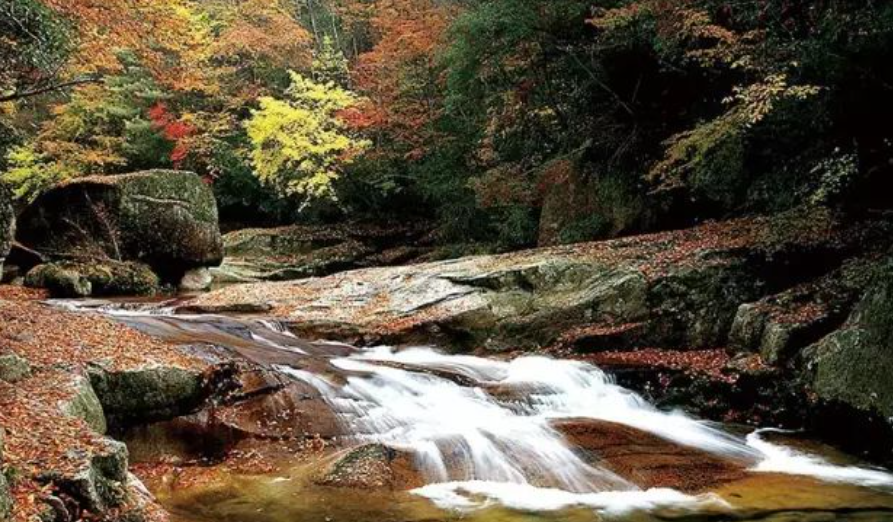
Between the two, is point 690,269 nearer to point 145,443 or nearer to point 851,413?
point 851,413

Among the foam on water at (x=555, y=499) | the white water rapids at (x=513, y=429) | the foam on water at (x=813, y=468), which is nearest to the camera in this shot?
the foam on water at (x=555, y=499)

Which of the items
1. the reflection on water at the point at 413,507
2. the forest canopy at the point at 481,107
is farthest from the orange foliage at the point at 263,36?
the reflection on water at the point at 413,507

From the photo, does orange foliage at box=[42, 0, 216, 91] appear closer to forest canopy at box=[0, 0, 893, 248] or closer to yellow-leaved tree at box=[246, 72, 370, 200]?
forest canopy at box=[0, 0, 893, 248]

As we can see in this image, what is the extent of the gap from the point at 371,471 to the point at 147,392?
2607mm

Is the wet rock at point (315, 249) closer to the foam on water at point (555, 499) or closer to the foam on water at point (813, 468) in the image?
the foam on water at point (555, 499)

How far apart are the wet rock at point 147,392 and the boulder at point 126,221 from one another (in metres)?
10.8

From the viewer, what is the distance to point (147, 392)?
24.0 feet

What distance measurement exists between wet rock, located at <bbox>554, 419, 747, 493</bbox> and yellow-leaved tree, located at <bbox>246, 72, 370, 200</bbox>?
14.5 meters

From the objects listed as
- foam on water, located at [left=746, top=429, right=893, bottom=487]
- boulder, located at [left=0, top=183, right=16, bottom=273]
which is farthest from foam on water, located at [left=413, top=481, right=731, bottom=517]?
boulder, located at [left=0, top=183, right=16, bottom=273]

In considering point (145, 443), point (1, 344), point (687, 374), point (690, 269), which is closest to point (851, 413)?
point (687, 374)

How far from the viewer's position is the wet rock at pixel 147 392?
711 centimetres

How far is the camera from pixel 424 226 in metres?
25.1

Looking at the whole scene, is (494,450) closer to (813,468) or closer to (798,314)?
(813,468)

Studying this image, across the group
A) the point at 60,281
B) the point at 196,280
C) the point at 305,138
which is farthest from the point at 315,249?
the point at 60,281
